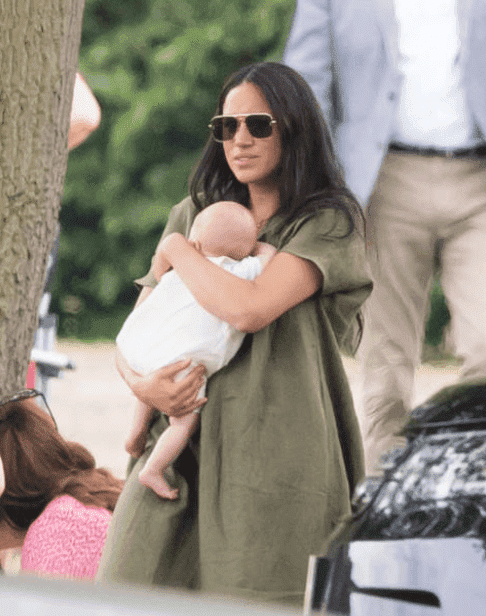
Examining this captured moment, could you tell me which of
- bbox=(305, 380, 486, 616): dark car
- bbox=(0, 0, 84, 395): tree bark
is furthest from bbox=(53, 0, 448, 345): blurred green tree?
bbox=(305, 380, 486, 616): dark car

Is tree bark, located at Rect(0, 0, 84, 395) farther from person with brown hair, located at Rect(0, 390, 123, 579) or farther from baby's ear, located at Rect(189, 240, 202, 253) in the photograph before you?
baby's ear, located at Rect(189, 240, 202, 253)

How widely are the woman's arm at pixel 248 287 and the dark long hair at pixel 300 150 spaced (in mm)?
152

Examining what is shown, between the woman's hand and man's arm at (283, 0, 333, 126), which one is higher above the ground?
man's arm at (283, 0, 333, 126)

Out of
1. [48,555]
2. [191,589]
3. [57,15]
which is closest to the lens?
[191,589]

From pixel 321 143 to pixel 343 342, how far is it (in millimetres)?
409

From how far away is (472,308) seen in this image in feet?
11.3

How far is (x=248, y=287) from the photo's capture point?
228 cm

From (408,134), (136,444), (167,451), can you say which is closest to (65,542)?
(136,444)

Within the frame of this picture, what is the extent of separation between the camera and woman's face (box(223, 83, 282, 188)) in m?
2.46

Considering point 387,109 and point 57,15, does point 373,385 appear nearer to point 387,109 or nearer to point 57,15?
point 387,109

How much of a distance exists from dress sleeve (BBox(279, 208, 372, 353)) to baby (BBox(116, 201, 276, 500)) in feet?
0.25

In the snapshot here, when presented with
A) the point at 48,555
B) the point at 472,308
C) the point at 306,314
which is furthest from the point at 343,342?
the point at 472,308

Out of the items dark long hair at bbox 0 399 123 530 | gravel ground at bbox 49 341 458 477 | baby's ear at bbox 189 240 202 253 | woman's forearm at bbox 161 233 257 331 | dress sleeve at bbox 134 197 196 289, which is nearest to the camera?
woman's forearm at bbox 161 233 257 331

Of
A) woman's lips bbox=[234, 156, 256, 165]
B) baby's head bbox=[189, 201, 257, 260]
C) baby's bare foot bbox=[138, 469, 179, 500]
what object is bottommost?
baby's bare foot bbox=[138, 469, 179, 500]
